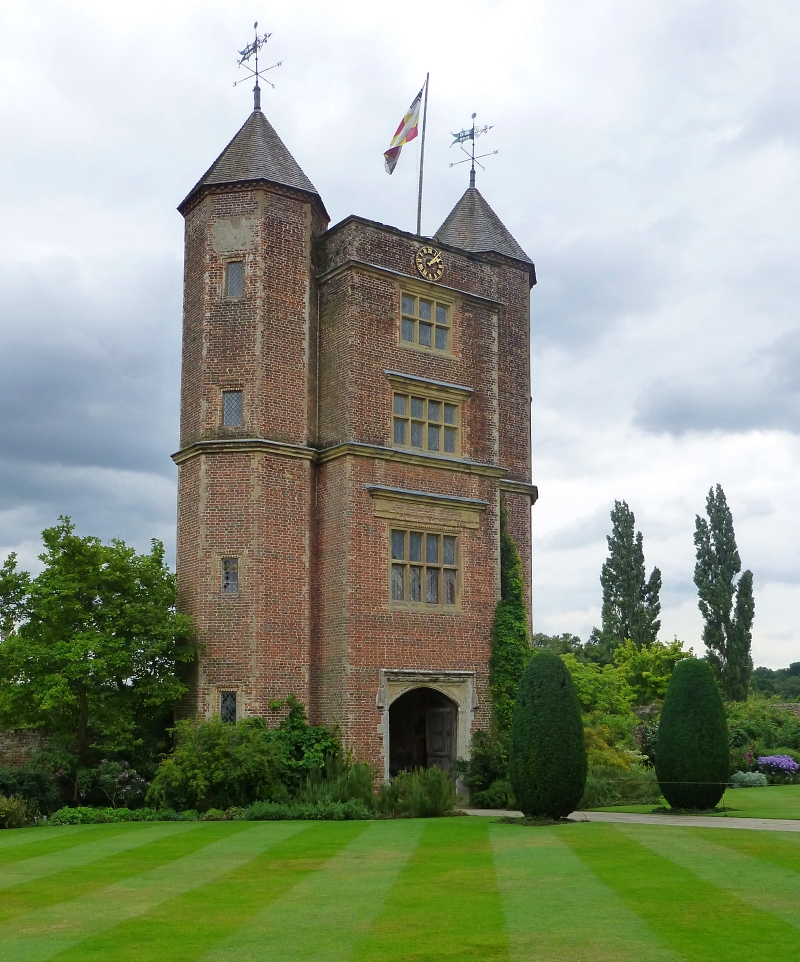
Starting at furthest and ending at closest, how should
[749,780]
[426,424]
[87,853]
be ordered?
[749,780]
[426,424]
[87,853]

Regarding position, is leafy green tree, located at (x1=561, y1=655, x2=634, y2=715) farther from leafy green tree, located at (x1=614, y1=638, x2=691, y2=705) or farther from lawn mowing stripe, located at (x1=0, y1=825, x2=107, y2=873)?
lawn mowing stripe, located at (x1=0, y1=825, x2=107, y2=873)

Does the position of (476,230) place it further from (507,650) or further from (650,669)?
(650,669)

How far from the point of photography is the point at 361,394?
2434cm

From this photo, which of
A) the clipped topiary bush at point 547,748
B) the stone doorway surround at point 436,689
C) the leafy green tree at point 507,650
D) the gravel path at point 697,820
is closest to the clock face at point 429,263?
the leafy green tree at point 507,650

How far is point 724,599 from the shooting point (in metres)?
50.7

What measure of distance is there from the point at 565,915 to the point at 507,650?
15815 mm

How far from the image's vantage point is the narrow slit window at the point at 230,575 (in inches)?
901

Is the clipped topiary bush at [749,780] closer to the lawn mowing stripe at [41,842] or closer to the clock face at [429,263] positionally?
the clock face at [429,263]

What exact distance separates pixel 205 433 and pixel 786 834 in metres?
14.8

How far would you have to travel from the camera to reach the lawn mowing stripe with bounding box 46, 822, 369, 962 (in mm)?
8398

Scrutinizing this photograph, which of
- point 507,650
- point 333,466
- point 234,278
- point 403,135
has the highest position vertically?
point 403,135

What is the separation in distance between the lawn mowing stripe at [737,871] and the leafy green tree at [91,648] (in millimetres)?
10981

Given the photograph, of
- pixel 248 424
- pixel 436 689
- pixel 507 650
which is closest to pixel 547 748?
pixel 436 689

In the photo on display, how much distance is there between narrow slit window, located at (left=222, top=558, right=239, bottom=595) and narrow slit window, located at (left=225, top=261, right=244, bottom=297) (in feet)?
21.1
